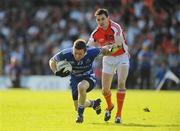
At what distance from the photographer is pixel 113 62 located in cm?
1653

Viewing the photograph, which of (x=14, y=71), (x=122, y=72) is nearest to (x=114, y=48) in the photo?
(x=122, y=72)

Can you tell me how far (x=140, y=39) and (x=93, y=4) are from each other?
14.9 feet

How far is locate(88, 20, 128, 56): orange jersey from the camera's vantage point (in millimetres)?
16062

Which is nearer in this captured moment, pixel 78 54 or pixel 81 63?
pixel 78 54

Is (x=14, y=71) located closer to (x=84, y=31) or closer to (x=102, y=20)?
(x=84, y=31)

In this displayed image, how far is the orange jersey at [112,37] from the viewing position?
16.1 meters

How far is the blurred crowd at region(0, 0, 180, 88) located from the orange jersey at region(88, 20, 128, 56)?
15143mm

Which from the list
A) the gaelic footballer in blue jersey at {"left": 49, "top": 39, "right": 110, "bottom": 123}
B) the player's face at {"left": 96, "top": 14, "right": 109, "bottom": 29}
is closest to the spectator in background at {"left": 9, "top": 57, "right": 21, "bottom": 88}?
the player's face at {"left": 96, "top": 14, "right": 109, "bottom": 29}

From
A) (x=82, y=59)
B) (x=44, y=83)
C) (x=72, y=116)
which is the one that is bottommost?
(x=44, y=83)

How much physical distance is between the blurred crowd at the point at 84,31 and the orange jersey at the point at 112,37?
1514cm

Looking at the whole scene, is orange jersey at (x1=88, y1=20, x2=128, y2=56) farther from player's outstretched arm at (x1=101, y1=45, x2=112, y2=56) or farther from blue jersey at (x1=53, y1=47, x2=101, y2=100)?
blue jersey at (x1=53, y1=47, x2=101, y2=100)

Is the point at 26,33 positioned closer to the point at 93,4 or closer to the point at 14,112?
the point at 93,4

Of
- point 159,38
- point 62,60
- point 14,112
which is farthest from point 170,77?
point 62,60

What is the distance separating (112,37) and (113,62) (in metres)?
0.66
